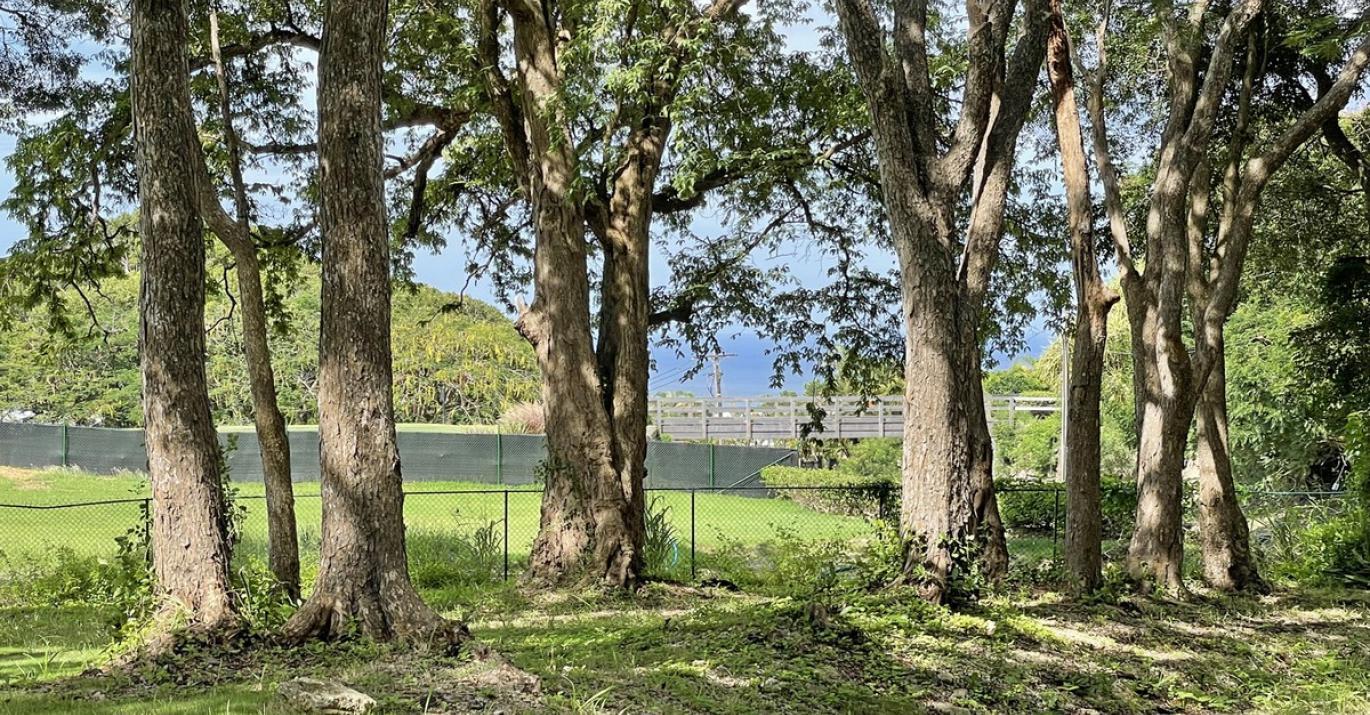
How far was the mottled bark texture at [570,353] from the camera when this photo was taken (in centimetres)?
1188

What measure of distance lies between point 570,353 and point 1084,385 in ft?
18.2

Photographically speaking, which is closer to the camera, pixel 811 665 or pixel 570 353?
pixel 811 665

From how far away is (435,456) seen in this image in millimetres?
29016

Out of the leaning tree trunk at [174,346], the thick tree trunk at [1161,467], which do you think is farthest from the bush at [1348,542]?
the leaning tree trunk at [174,346]

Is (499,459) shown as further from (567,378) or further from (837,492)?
(567,378)

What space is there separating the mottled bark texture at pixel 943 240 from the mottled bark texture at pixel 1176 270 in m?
1.87

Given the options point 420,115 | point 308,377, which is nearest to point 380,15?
point 420,115

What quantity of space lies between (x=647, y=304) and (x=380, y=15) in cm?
616

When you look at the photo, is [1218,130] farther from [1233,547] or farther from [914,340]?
[914,340]

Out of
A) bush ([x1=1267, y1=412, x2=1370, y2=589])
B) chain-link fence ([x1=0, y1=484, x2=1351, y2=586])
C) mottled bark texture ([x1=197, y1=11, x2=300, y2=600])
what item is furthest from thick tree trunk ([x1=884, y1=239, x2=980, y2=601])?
bush ([x1=1267, y1=412, x2=1370, y2=589])

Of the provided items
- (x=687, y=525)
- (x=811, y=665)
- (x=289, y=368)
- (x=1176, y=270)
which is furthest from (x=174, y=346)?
(x=289, y=368)

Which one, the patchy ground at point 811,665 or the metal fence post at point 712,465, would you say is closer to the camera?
the patchy ground at point 811,665

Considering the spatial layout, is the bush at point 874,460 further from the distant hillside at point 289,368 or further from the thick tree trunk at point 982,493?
the thick tree trunk at point 982,493

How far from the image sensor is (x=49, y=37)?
12109mm
